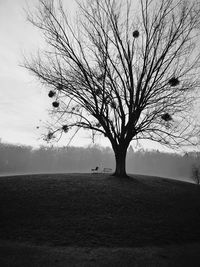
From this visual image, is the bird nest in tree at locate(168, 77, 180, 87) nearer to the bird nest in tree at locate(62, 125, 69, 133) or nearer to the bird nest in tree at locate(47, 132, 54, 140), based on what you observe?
the bird nest in tree at locate(62, 125, 69, 133)

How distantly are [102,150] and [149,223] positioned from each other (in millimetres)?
100113

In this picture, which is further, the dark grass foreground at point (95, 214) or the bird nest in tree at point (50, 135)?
the bird nest in tree at point (50, 135)

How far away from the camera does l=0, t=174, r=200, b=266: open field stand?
5.69 metres

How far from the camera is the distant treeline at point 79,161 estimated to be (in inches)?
3258

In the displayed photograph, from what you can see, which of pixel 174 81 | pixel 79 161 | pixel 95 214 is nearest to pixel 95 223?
pixel 95 214

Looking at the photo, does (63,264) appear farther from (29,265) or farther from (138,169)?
(138,169)

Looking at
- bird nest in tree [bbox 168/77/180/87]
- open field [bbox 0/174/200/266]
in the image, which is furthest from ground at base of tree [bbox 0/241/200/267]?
bird nest in tree [bbox 168/77/180/87]

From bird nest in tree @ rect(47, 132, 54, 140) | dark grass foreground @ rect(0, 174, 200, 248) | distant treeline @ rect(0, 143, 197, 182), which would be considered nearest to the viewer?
dark grass foreground @ rect(0, 174, 200, 248)

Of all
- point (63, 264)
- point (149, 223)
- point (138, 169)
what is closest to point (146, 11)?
point (149, 223)

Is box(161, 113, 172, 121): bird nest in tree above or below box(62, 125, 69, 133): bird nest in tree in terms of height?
above

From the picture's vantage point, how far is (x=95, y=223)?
785cm

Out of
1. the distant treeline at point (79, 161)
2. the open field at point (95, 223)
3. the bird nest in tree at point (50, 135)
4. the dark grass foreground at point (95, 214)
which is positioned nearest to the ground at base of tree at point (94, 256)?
the open field at point (95, 223)

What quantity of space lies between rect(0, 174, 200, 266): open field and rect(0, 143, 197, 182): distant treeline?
65.1 meters

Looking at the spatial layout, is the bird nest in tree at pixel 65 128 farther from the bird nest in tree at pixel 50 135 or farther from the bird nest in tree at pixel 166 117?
the bird nest in tree at pixel 166 117
